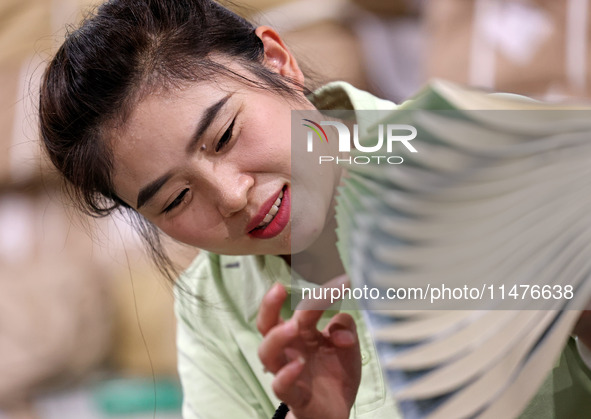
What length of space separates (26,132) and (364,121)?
84cm

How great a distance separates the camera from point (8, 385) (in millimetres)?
1129

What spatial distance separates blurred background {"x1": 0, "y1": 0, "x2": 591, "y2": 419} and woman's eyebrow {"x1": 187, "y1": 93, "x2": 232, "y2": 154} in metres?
0.58

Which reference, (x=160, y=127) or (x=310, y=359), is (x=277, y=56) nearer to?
(x=160, y=127)

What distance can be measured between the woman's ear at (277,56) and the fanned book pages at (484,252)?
0.94 feet

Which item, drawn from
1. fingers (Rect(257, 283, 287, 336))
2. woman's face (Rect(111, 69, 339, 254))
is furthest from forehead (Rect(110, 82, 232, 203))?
fingers (Rect(257, 283, 287, 336))

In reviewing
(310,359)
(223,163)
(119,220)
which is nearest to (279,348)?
(310,359)

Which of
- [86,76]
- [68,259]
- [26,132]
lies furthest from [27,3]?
[86,76]

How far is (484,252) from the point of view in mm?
290

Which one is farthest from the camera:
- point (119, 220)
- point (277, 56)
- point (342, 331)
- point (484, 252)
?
point (119, 220)

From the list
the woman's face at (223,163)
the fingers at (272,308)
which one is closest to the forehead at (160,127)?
the woman's face at (223,163)

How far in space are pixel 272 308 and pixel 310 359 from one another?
0.12 feet

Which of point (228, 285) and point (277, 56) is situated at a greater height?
point (277, 56)

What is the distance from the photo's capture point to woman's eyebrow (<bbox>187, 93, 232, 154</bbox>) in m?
0.47

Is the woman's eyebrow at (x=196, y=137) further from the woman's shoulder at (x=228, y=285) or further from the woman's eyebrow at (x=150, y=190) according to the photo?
the woman's shoulder at (x=228, y=285)
